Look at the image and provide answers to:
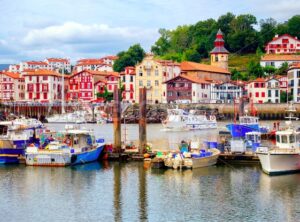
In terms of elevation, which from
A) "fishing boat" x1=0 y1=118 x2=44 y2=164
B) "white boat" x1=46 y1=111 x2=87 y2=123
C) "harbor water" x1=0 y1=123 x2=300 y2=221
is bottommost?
"harbor water" x1=0 y1=123 x2=300 y2=221

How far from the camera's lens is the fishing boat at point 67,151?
4284cm

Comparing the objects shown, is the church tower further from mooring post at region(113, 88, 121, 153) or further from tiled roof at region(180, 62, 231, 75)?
mooring post at region(113, 88, 121, 153)

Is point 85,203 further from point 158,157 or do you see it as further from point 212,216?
point 158,157

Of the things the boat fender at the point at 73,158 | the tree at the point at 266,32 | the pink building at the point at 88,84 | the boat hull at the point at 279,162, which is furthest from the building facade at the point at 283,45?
the boat hull at the point at 279,162

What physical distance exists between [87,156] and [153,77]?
66.7 metres

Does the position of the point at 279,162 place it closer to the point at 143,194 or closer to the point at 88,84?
the point at 143,194

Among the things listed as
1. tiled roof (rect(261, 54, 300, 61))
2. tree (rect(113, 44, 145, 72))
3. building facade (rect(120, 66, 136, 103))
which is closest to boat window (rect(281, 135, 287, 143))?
building facade (rect(120, 66, 136, 103))

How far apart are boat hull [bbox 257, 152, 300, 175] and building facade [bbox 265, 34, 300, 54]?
98.6 meters

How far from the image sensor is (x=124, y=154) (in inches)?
1743

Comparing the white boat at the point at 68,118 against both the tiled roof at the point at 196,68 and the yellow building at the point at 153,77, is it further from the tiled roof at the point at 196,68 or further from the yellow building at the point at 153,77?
the tiled roof at the point at 196,68

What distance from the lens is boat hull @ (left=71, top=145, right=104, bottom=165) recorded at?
43.4 meters

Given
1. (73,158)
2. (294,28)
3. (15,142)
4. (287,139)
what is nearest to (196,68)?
(294,28)

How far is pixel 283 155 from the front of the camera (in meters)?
37.3

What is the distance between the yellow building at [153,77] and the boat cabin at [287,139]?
70470 millimetres
